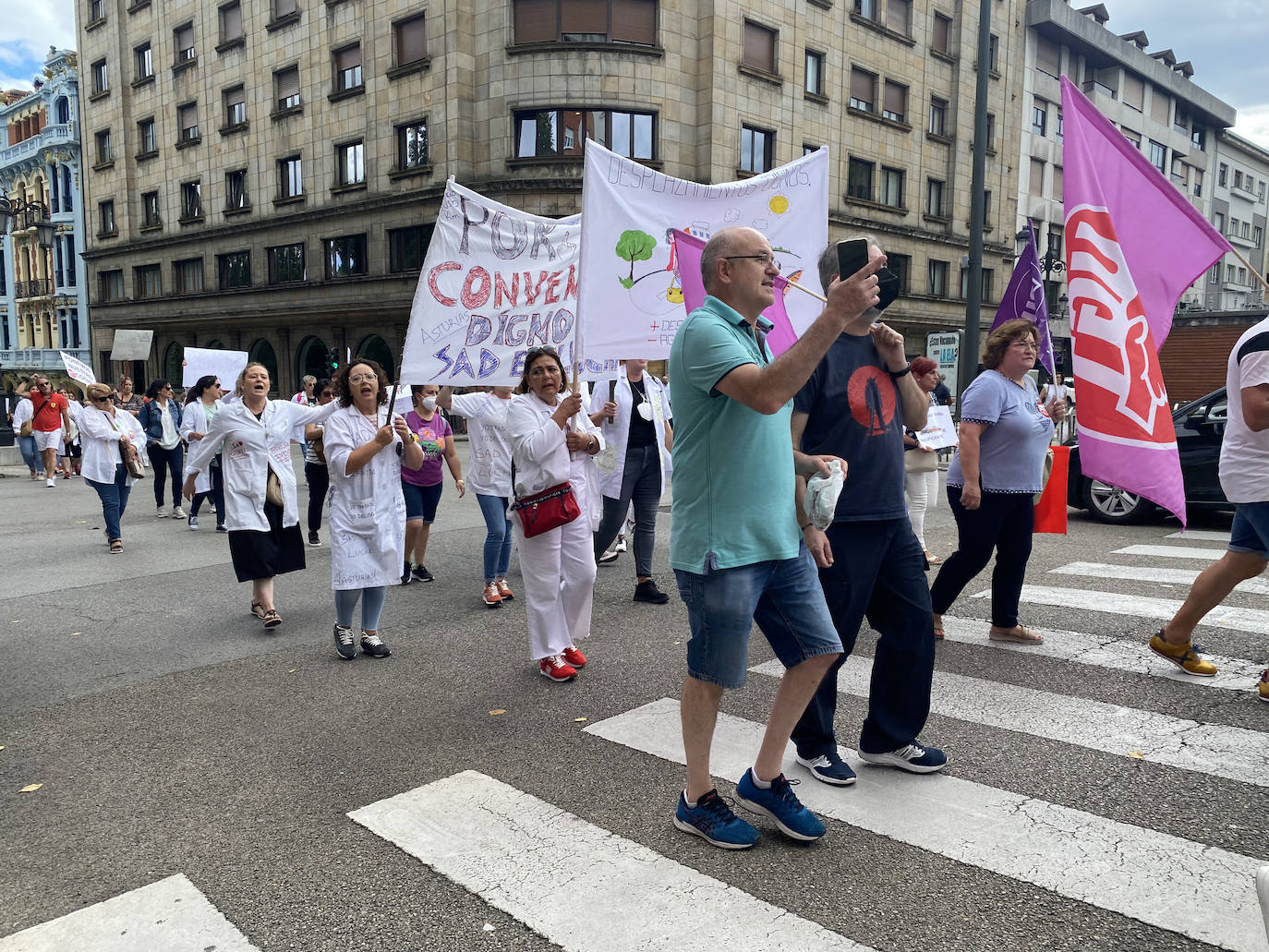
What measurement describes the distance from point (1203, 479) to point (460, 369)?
828 cm

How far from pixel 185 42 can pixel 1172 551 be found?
4094cm

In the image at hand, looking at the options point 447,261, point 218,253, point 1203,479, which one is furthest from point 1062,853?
point 218,253

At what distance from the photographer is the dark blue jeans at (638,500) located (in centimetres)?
738

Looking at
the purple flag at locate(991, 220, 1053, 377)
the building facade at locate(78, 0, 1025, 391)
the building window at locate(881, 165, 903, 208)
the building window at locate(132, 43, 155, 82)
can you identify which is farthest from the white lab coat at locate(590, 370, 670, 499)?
the building window at locate(132, 43, 155, 82)

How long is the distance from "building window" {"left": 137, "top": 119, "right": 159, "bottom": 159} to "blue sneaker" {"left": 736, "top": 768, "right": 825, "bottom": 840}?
4422 centimetres

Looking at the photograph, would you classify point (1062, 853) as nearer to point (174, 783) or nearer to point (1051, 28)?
point (174, 783)

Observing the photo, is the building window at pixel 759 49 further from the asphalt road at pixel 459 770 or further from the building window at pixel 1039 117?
the asphalt road at pixel 459 770

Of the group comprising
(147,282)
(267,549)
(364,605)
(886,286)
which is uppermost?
(147,282)

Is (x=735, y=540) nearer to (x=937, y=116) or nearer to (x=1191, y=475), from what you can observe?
(x=1191, y=475)

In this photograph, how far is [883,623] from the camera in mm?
3691

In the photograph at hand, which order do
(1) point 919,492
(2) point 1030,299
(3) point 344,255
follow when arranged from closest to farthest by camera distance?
(2) point 1030,299 < (1) point 919,492 < (3) point 344,255

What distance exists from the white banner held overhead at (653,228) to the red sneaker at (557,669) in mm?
1768

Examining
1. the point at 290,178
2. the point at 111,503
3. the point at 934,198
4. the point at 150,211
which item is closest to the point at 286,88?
the point at 290,178

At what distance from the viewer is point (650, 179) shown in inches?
221
